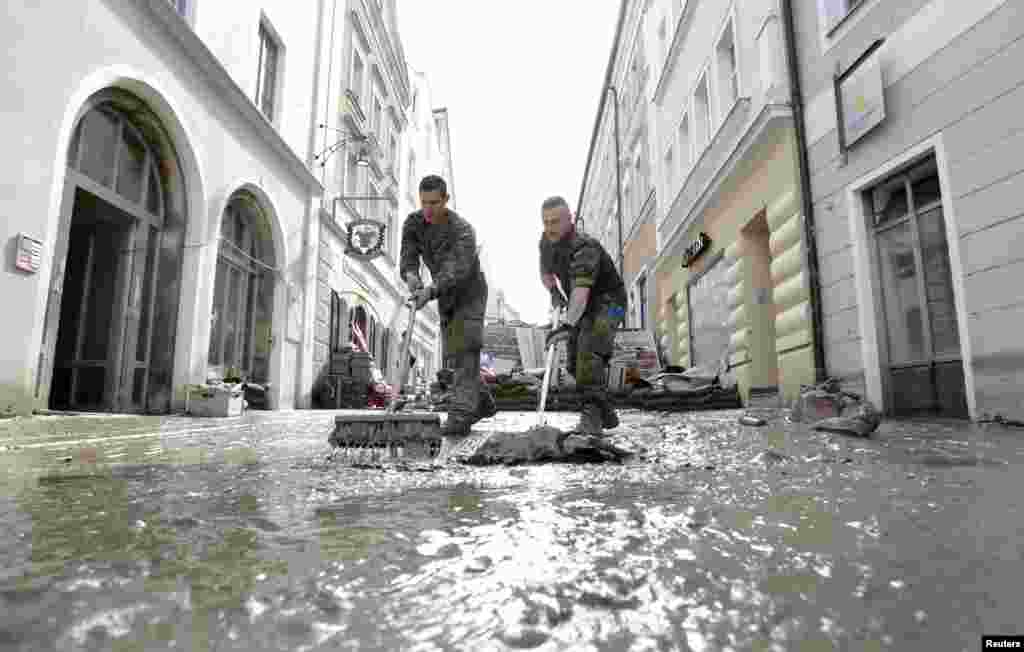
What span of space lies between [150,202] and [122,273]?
97cm

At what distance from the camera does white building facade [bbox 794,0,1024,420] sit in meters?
4.25

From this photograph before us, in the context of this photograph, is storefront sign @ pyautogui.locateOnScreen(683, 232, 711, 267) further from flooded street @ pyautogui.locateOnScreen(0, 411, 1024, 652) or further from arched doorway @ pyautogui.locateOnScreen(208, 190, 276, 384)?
flooded street @ pyautogui.locateOnScreen(0, 411, 1024, 652)

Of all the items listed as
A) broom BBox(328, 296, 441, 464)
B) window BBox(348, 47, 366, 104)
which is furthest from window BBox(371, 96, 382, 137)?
broom BBox(328, 296, 441, 464)

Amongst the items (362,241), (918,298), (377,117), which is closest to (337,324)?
(362,241)

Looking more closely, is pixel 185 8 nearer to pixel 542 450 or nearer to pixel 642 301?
pixel 542 450

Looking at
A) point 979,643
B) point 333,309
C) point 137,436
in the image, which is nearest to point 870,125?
point 979,643

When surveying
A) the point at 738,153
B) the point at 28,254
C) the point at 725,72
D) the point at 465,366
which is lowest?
the point at 465,366

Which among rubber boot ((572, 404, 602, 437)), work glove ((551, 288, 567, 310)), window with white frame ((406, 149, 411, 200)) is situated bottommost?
rubber boot ((572, 404, 602, 437))

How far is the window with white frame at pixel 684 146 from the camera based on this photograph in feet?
38.1

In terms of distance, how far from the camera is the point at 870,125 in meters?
5.52

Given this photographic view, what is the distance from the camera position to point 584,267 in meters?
3.70

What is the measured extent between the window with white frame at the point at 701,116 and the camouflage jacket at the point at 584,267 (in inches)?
291

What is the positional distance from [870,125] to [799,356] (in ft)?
8.52

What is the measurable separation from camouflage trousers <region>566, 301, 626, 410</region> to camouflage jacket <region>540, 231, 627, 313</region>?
3.0 inches
